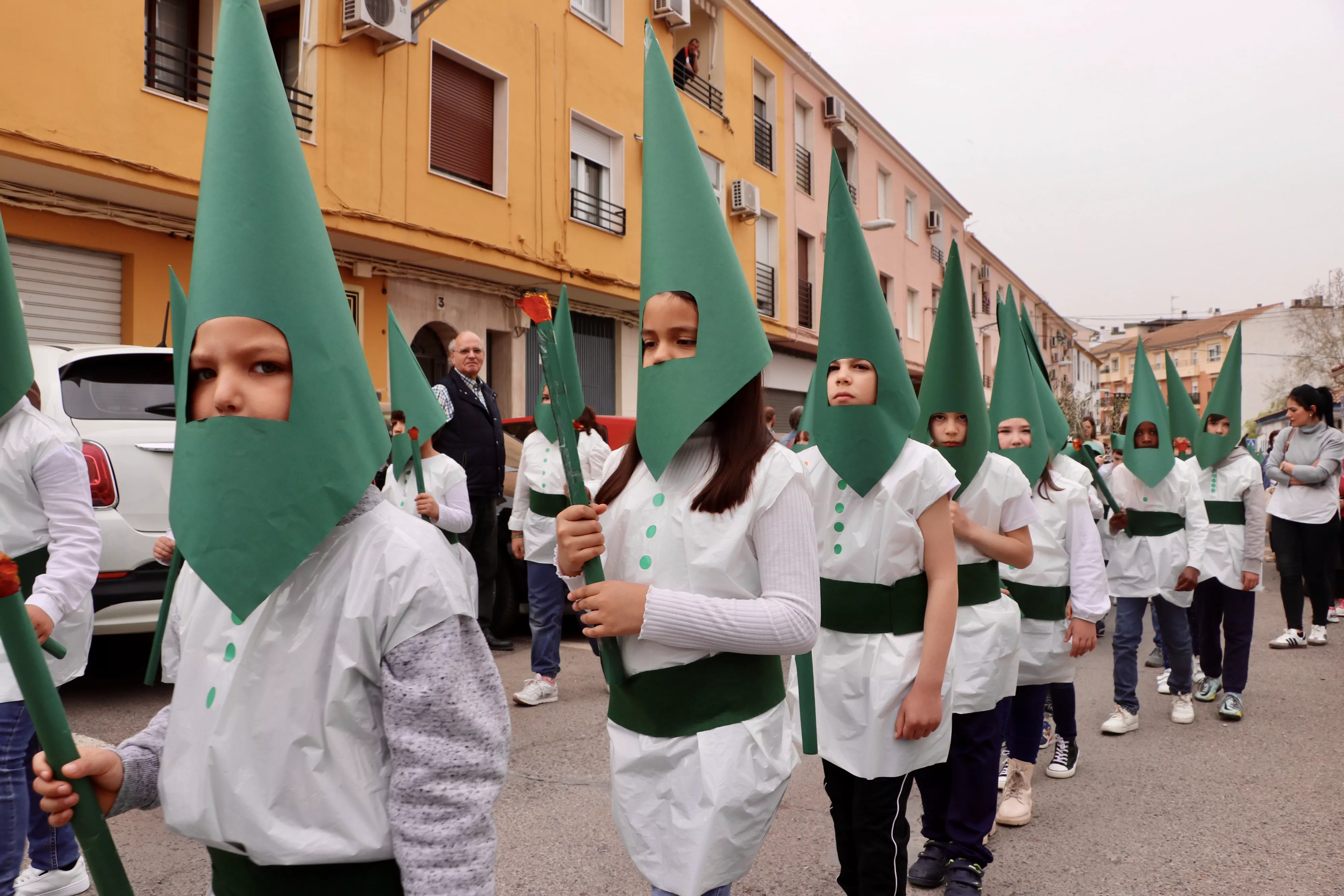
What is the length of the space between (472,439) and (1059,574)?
453cm

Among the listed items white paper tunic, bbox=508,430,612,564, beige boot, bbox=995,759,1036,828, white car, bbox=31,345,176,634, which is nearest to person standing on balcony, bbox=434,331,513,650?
white paper tunic, bbox=508,430,612,564

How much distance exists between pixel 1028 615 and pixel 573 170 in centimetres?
1259

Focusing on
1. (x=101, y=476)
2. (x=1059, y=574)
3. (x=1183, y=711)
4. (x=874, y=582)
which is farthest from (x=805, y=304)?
(x=874, y=582)

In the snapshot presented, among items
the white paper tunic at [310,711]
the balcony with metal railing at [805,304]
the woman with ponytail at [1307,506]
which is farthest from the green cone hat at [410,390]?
the balcony with metal railing at [805,304]

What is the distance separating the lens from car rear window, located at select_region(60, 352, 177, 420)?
5.48 m

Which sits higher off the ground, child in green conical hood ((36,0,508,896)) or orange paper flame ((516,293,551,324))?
orange paper flame ((516,293,551,324))

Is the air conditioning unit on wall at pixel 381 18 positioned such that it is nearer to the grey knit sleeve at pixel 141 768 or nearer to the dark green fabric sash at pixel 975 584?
the dark green fabric sash at pixel 975 584

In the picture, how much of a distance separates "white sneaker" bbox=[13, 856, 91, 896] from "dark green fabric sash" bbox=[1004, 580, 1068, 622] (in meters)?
3.84

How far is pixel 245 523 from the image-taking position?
1.41 m

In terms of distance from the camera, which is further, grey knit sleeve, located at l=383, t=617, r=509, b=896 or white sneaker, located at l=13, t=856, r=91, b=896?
white sneaker, located at l=13, t=856, r=91, b=896

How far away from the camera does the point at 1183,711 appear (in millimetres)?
6199

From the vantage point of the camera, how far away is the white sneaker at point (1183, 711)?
6172mm

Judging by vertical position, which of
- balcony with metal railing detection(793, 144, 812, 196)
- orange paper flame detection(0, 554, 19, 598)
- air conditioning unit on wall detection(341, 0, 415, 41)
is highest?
balcony with metal railing detection(793, 144, 812, 196)

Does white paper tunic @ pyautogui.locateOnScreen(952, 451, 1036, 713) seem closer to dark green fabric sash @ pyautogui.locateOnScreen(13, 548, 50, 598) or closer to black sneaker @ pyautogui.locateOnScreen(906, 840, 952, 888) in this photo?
black sneaker @ pyautogui.locateOnScreen(906, 840, 952, 888)
